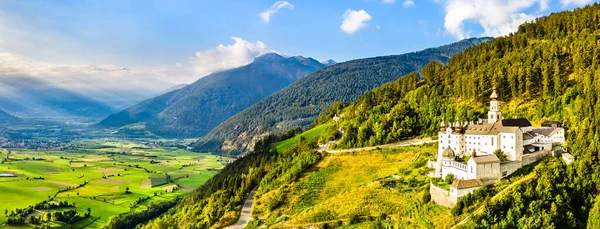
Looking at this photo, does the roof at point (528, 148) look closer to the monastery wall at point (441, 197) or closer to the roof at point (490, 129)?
the roof at point (490, 129)

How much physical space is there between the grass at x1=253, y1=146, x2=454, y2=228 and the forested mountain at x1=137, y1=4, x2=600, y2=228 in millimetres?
939

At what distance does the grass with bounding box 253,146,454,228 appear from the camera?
5647cm

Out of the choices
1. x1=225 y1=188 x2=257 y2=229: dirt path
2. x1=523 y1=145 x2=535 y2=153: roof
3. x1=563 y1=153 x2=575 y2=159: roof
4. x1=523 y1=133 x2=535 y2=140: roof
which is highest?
x1=523 y1=133 x2=535 y2=140: roof

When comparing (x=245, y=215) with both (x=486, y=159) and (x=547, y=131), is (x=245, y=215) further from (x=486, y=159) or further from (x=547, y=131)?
(x=547, y=131)

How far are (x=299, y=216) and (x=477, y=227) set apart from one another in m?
28.1

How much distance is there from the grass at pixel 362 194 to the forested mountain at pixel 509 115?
939 mm

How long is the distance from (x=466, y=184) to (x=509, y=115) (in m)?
34.3

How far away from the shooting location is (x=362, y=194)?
66375mm

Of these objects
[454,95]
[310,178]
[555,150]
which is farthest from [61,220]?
[555,150]

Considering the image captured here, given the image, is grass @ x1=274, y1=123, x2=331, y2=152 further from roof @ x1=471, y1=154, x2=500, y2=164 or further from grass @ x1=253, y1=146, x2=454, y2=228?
roof @ x1=471, y1=154, x2=500, y2=164

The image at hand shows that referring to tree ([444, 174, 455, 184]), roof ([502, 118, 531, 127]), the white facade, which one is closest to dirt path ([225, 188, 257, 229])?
the white facade

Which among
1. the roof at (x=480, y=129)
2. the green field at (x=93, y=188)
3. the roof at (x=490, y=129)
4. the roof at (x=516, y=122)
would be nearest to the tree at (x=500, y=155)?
the roof at (x=490, y=129)

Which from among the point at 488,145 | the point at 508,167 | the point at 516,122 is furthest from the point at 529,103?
the point at 508,167

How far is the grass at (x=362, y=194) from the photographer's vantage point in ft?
185
